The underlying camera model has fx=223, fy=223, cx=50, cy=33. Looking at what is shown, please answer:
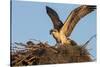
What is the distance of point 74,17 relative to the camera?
201 centimetres

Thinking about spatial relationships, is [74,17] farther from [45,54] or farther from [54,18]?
[45,54]

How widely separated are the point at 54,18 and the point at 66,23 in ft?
0.39

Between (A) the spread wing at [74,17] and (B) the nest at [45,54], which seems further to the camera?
(A) the spread wing at [74,17]

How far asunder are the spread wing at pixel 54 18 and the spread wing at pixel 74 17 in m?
0.05

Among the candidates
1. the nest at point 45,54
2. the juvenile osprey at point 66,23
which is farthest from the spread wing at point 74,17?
the nest at point 45,54

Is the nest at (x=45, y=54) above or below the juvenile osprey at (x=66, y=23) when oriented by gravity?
below

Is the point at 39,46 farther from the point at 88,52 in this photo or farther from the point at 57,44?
the point at 88,52

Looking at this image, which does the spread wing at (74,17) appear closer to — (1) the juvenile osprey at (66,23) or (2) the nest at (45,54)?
(1) the juvenile osprey at (66,23)

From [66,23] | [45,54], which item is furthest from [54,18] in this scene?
[45,54]

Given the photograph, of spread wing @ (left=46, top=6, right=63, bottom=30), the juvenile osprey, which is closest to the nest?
the juvenile osprey

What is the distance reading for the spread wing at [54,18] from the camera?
6.34 feet

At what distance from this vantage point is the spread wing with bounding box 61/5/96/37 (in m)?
1.98

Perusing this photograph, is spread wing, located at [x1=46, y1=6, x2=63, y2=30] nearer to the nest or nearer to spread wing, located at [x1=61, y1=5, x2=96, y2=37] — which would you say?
spread wing, located at [x1=61, y1=5, x2=96, y2=37]
